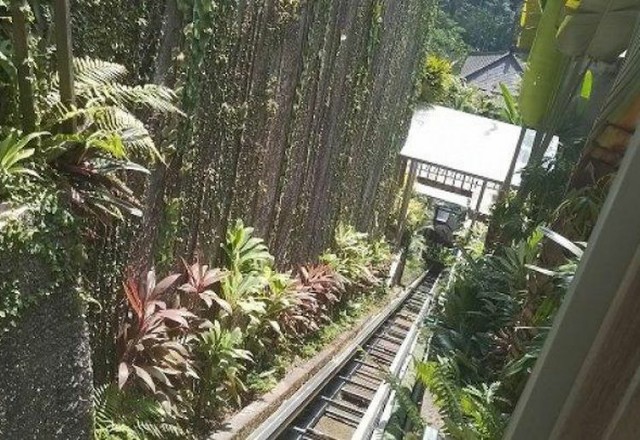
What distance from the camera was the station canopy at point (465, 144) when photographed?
47.7ft

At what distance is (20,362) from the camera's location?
307cm

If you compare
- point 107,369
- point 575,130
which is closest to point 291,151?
point 107,369

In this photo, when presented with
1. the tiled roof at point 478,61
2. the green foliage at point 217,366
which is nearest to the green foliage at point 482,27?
the tiled roof at point 478,61

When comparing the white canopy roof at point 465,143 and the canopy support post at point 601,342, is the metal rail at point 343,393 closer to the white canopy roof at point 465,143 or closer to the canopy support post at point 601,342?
the canopy support post at point 601,342

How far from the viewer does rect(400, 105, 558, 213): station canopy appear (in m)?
14.5

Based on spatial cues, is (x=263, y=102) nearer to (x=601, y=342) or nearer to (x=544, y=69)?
(x=544, y=69)

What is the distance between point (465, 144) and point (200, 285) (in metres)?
10.9

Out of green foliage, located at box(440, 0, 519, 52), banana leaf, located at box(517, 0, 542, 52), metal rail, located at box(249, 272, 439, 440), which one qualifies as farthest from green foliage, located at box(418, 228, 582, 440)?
green foliage, located at box(440, 0, 519, 52)

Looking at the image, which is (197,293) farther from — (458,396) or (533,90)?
(533,90)

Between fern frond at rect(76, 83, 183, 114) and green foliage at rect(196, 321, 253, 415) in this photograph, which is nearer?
fern frond at rect(76, 83, 183, 114)

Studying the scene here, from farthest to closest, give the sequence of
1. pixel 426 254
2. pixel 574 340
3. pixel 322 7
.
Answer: pixel 426 254 < pixel 322 7 < pixel 574 340

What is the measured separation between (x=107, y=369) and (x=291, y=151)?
4.30 meters

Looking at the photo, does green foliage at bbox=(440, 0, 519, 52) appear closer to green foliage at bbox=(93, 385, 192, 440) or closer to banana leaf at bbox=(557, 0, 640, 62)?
banana leaf at bbox=(557, 0, 640, 62)

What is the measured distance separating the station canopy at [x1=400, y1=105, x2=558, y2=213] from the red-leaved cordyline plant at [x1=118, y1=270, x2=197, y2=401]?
1057cm
